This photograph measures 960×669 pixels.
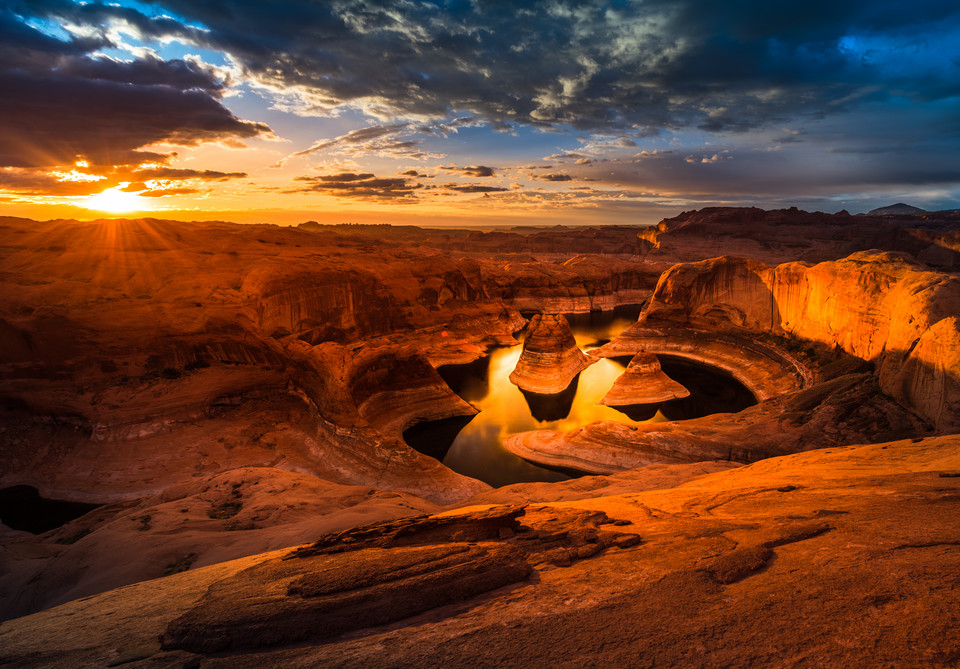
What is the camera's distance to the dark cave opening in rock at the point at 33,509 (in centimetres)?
1673

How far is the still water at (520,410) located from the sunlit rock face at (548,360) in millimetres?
817

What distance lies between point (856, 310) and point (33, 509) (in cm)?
4312

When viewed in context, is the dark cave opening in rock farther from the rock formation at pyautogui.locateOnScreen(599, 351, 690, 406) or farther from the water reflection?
the rock formation at pyautogui.locateOnScreen(599, 351, 690, 406)

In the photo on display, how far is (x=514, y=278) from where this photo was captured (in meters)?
67.4

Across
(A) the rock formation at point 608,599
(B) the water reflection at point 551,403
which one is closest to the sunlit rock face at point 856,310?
(A) the rock formation at point 608,599

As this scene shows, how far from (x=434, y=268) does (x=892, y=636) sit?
48704 mm

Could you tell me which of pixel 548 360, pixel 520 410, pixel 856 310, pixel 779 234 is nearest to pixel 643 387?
pixel 548 360

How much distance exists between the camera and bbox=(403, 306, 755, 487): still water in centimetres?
2253

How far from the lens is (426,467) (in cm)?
1958

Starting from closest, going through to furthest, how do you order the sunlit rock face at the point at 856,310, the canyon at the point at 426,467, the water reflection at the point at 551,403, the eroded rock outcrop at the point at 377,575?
the canyon at the point at 426,467 < the eroded rock outcrop at the point at 377,575 < the sunlit rock face at the point at 856,310 < the water reflection at the point at 551,403

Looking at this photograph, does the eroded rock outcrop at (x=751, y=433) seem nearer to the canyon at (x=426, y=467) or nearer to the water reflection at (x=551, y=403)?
the canyon at (x=426, y=467)

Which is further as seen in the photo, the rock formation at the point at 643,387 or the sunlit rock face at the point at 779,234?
the sunlit rock face at the point at 779,234

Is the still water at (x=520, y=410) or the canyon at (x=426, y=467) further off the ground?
the canyon at (x=426, y=467)

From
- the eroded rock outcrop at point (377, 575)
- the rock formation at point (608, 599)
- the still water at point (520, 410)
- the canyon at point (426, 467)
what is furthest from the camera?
the still water at point (520, 410)
